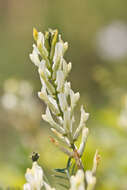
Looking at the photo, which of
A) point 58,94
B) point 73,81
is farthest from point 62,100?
point 73,81

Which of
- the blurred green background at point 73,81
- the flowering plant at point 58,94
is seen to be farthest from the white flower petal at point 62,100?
the blurred green background at point 73,81

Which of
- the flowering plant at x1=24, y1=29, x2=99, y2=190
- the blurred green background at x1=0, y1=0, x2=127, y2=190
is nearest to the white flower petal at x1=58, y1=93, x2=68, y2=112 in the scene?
the flowering plant at x1=24, y1=29, x2=99, y2=190

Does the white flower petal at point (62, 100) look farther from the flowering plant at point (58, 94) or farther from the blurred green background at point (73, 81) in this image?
the blurred green background at point (73, 81)

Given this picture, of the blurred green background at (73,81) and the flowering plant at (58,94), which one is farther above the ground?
the blurred green background at (73,81)

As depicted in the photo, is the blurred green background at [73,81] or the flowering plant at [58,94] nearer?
the flowering plant at [58,94]

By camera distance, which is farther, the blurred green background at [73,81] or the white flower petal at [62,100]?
the blurred green background at [73,81]

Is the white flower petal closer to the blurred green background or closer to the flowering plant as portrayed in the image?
the flowering plant

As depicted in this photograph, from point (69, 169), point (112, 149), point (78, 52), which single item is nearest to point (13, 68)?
point (78, 52)

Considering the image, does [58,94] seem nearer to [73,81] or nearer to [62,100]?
[62,100]
